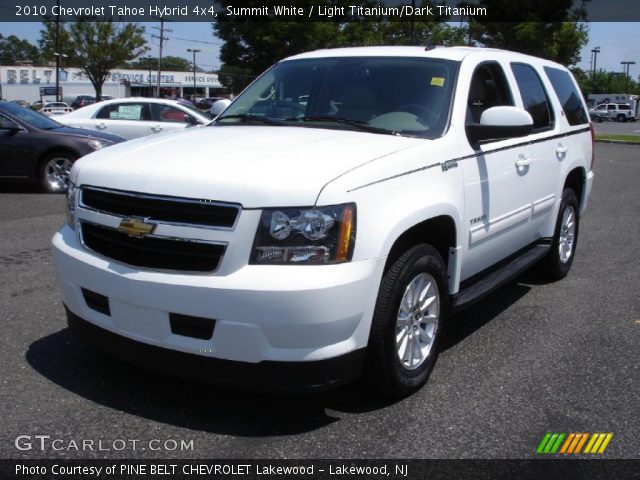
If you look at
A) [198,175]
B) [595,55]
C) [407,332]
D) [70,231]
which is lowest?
[407,332]

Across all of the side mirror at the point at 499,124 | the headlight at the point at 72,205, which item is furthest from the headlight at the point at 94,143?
the side mirror at the point at 499,124

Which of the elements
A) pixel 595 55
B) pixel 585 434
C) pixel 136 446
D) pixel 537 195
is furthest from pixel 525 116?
pixel 595 55

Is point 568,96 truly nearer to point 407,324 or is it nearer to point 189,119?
point 407,324

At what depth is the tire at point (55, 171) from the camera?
10688 mm

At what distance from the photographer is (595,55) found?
352 feet

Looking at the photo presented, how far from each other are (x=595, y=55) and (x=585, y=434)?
116 metres

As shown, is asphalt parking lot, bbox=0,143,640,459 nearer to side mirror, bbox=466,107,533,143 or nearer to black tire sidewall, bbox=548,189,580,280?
black tire sidewall, bbox=548,189,580,280

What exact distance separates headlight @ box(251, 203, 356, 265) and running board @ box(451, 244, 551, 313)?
126 centimetres

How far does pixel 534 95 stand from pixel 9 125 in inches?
335

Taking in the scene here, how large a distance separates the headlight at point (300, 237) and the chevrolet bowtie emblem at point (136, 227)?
20.6 inches

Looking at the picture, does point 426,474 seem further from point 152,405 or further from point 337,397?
point 152,405

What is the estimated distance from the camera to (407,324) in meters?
3.55

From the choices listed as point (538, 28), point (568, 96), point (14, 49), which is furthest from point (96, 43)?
point (14, 49)

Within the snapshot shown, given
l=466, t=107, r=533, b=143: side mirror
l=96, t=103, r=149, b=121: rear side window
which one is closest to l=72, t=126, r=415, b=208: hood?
l=466, t=107, r=533, b=143: side mirror
